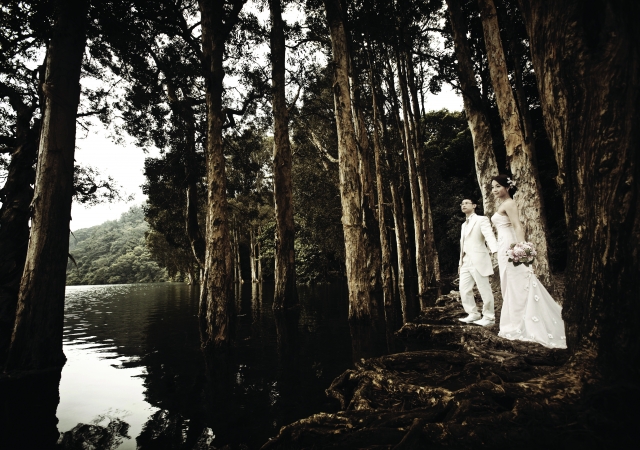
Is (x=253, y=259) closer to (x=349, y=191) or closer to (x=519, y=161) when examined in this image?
(x=349, y=191)

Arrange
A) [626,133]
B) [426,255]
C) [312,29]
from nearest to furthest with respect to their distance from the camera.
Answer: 1. [626,133]
2. [312,29]
3. [426,255]

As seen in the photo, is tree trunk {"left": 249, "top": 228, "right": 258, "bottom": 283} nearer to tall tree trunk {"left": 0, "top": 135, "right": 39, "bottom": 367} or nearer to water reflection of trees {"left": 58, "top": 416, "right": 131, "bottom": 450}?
tall tree trunk {"left": 0, "top": 135, "right": 39, "bottom": 367}

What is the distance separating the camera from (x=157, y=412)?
10.8ft

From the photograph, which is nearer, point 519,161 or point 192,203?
point 519,161

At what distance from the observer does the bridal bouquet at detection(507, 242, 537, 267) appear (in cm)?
456

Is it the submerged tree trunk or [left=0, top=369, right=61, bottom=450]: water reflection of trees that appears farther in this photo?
the submerged tree trunk

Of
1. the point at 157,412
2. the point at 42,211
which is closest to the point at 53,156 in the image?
the point at 42,211

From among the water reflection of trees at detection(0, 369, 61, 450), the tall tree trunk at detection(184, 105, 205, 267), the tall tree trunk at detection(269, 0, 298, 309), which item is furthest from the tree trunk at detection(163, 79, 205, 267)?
the water reflection of trees at detection(0, 369, 61, 450)

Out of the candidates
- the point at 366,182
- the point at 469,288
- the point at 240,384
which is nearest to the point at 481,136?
the point at 469,288

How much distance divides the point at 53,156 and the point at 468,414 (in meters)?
7.22

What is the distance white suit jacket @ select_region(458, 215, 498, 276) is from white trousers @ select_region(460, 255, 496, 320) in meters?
0.13

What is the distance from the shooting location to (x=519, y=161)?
6598 mm

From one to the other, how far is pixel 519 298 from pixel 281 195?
8176 millimetres

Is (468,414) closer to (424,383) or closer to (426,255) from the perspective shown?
(424,383)
